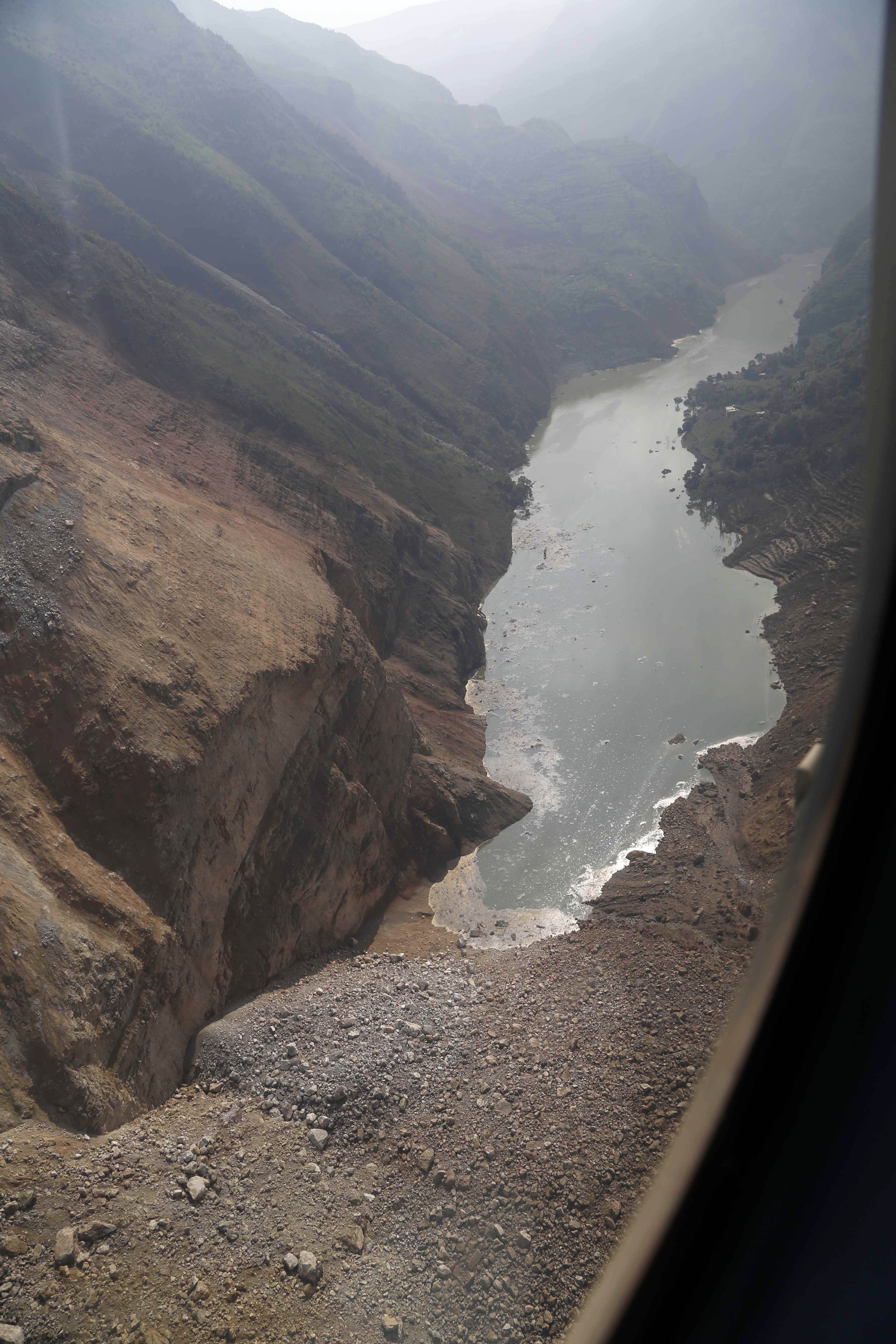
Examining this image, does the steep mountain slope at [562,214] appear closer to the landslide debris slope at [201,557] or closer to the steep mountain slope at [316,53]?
the steep mountain slope at [316,53]

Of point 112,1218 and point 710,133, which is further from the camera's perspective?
point 710,133

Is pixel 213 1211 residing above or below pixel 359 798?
below

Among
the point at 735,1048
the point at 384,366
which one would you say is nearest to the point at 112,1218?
the point at 735,1048

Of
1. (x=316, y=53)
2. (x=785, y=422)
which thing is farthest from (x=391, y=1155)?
(x=316, y=53)

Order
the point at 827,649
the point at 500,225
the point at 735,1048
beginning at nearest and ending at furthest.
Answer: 1. the point at 735,1048
2. the point at 827,649
3. the point at 500,225

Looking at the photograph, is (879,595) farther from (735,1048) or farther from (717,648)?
(717,648)

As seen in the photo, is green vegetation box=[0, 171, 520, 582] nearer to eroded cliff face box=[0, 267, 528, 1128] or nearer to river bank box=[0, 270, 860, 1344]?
eroded cliff face box=[0, 267, 528, 1128]
